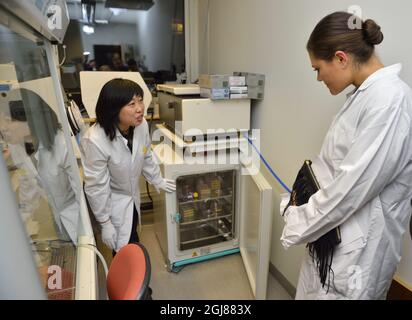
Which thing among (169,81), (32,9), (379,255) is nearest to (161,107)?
(169,81)

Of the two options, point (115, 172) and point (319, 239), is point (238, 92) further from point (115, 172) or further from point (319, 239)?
point (319, 239)

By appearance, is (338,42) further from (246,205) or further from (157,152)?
A: (157,152)

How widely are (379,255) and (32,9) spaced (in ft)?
4.08

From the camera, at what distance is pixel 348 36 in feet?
2.62

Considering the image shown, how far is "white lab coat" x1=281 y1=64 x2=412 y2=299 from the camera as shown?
750 mm

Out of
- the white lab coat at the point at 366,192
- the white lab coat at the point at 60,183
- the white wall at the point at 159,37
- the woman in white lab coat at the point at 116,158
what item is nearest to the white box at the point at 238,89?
the woman in white lab coat at the point at 116,158

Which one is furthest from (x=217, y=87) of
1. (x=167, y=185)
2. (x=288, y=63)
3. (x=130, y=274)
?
(x=130, y=274)

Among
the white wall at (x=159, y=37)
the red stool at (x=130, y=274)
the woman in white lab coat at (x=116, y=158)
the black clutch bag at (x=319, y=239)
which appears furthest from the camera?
the white wall at (x=159, y=37)

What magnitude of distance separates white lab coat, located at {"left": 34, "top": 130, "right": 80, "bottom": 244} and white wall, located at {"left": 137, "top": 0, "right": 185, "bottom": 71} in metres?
→ 1.64

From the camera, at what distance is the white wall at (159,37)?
255cm

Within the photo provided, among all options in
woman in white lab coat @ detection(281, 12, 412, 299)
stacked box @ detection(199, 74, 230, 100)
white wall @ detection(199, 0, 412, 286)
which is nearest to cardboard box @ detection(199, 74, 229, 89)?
stacked box @ detection(199, 74, 230, 100)

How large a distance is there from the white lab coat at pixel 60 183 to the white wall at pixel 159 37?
164 cm

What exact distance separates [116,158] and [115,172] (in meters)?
0.10

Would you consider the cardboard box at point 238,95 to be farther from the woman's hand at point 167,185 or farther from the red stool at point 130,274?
the red stool at point 130,274
